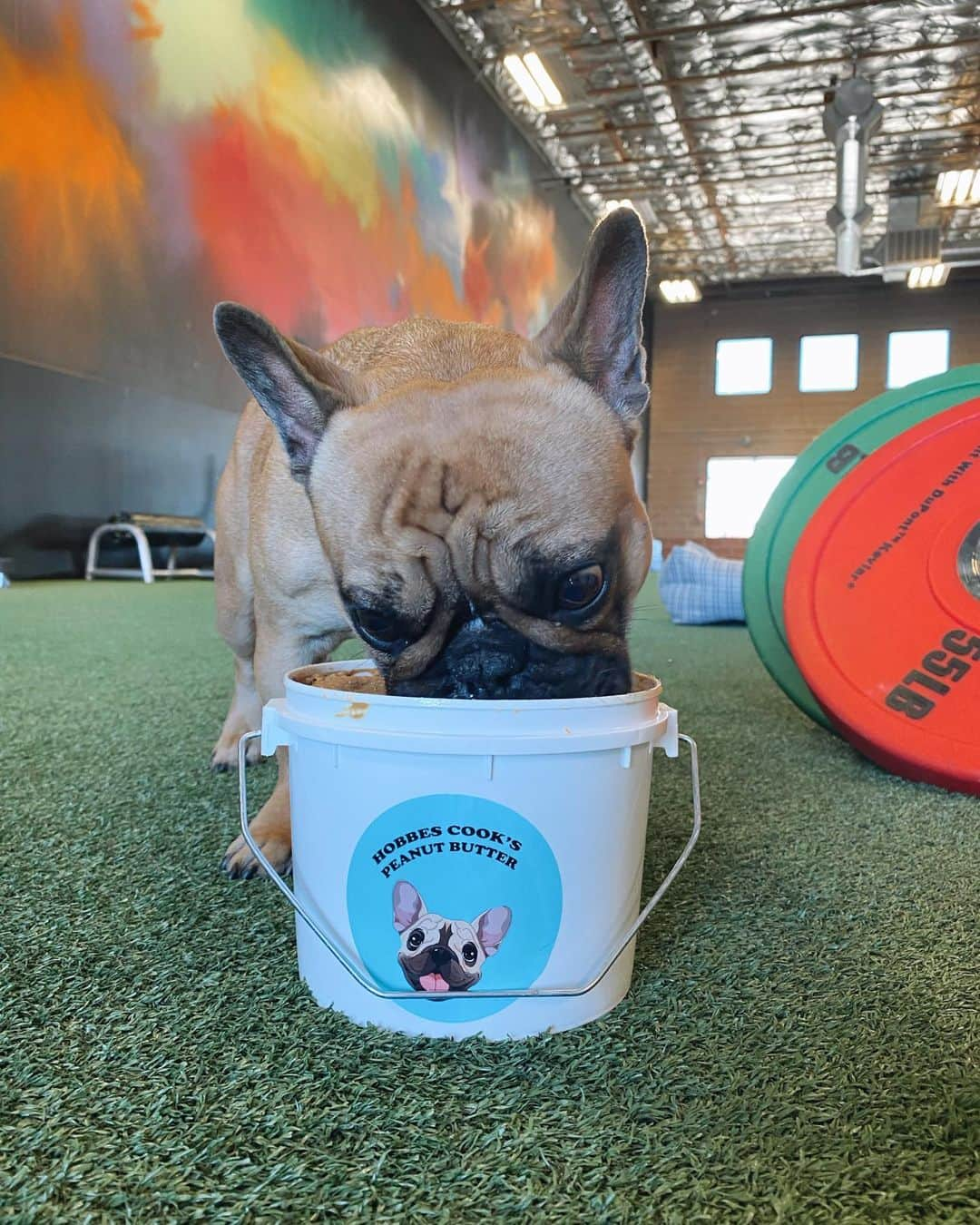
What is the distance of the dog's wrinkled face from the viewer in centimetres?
95

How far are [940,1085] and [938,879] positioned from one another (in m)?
0.43

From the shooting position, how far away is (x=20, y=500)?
5.53 m

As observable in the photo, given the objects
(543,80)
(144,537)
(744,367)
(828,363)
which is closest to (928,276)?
(828,363)

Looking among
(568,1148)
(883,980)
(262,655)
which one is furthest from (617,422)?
(568,1148)

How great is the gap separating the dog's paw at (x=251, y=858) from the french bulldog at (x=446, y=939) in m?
0.31

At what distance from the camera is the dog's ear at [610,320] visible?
1086 millimetres

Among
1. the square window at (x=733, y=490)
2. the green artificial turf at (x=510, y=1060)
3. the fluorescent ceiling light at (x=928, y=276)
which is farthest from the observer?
the square window at (x=733, y=490)

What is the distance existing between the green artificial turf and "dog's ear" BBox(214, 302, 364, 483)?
19.2 inches

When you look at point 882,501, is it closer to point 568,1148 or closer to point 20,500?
point 568,1148

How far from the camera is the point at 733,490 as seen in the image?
48.9 ft

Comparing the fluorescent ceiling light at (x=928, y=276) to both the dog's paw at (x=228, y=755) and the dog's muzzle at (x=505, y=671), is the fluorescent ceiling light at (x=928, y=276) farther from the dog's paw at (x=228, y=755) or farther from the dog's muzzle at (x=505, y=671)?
the dog's muzzle at (x=505, y=671)

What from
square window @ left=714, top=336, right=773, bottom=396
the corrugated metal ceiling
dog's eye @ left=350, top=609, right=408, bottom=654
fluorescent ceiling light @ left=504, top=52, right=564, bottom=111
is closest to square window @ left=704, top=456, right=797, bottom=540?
square window @ left=714, top=336, right=773, bottom=396

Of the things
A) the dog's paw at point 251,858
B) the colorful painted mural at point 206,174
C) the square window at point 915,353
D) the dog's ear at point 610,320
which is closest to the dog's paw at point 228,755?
the dog's paw at point 251,858

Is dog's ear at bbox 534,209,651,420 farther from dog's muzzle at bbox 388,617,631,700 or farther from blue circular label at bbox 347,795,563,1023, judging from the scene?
blue circular label at bbox 347,795,563,1023
